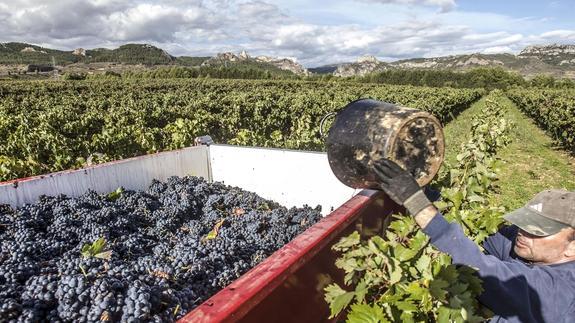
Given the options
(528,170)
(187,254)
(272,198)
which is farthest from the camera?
(528,170)

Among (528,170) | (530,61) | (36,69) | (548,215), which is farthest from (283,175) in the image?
(530,61)

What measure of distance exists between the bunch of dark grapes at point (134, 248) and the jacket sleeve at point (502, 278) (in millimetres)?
1086

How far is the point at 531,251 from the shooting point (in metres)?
1.92

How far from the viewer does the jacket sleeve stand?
1619 millimetres

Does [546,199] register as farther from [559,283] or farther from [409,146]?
[409,146]

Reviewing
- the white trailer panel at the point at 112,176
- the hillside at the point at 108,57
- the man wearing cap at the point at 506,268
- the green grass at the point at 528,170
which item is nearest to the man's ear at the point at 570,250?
the man wearing cap at the point at 506,268

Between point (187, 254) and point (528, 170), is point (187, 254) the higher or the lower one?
the higher one

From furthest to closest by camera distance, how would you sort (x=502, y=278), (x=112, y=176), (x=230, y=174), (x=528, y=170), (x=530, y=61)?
(x=530, y=61), (x=528, y=170), (x=230, y=174), (x=112, y=176), (x=502, y=278)

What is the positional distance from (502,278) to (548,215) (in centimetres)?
51

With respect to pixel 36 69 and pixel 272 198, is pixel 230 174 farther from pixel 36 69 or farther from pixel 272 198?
pixel 36 69

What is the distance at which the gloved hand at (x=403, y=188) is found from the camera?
1627 mm

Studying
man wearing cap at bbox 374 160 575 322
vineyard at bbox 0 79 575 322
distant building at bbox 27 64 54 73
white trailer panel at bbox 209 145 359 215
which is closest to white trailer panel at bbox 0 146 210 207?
→ vineyard at bbox 0 79 575 322

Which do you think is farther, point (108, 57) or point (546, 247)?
point (108, 57)

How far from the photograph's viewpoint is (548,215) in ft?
6.13
